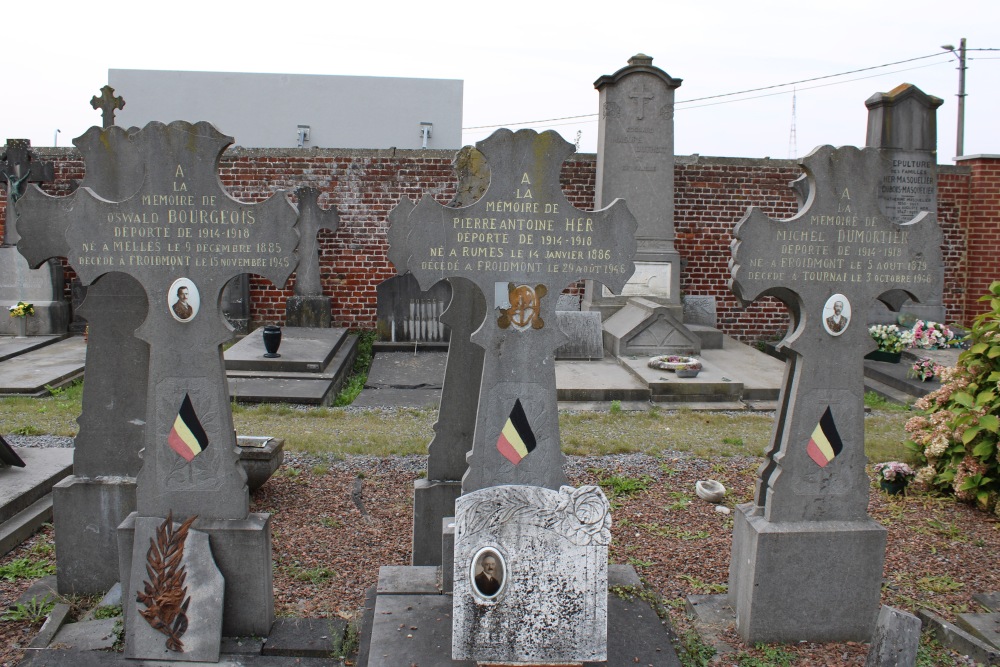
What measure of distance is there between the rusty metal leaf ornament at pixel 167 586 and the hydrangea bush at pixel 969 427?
15.6 feet

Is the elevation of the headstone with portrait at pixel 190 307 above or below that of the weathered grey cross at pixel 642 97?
below

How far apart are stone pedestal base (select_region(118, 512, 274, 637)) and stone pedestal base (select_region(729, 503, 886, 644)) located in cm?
229

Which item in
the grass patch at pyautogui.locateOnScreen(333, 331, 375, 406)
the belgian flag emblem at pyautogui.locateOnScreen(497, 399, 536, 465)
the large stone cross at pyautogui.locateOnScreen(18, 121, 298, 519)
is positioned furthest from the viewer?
the grass patch at pyautogui.locateOnScreen(333, 331, 375, 406)

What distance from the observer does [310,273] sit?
12.6 metres

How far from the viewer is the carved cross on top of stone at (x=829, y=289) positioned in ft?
12.5

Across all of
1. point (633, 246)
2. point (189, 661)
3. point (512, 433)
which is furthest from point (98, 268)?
point (633, 246)

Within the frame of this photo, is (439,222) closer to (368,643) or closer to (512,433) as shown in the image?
(512,433)

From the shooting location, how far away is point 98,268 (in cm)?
362

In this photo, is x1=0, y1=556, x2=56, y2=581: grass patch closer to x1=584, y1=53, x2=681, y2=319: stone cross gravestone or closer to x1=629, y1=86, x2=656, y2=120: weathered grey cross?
x1=584, y1=53, x2=681, y2=319: stone cross gravestone

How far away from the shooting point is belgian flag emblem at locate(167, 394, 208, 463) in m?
3.65

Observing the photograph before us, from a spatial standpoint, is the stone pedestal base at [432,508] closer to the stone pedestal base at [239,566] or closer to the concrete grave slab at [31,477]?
the stone pedestal base at [239,566]

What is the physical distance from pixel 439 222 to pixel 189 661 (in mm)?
2204

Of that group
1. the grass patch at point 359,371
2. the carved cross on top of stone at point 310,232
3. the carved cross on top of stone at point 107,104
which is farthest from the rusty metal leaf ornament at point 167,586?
the carved cross on top of stone at point 310,232

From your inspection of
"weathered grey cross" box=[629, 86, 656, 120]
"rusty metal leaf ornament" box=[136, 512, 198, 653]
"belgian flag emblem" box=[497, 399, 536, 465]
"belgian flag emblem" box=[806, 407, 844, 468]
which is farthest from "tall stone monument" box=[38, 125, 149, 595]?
"weathered grey cross" box=[629, 86, 656, 120]
